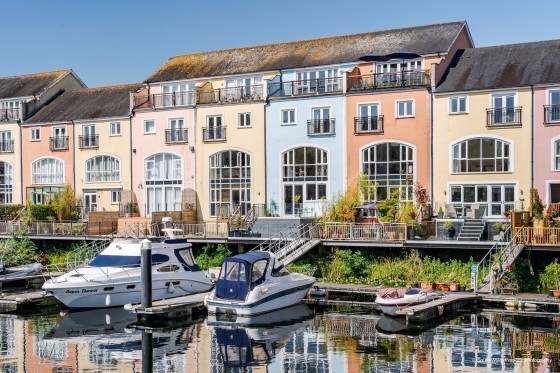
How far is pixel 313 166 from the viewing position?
140 ft

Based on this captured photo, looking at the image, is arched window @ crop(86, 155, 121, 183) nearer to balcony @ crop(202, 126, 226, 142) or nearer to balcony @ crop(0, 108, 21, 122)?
balcony @ crop(202, 126, 226, 142)

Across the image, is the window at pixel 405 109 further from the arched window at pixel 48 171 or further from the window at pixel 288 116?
the arched window at pixel 48 171

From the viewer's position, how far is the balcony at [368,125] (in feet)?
134

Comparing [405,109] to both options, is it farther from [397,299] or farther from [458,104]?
[397,299]

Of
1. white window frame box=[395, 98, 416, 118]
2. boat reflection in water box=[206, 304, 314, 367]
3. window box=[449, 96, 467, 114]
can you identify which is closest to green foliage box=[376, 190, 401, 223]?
white window frame box=[395, 98, 416, 118]

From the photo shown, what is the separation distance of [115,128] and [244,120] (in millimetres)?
9745

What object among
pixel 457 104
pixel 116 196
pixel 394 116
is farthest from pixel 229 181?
pixel 457 104

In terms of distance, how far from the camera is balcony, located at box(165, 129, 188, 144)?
46875 mm

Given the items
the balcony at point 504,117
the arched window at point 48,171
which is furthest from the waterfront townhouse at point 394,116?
the arched window at point 48,171

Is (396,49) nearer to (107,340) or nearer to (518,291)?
(518,291)

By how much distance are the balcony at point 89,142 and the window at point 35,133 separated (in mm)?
3759

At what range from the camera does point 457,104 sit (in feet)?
129

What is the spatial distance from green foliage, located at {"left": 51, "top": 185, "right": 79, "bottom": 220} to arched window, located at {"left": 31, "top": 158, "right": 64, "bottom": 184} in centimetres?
156

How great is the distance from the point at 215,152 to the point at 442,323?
2159 centimetres
